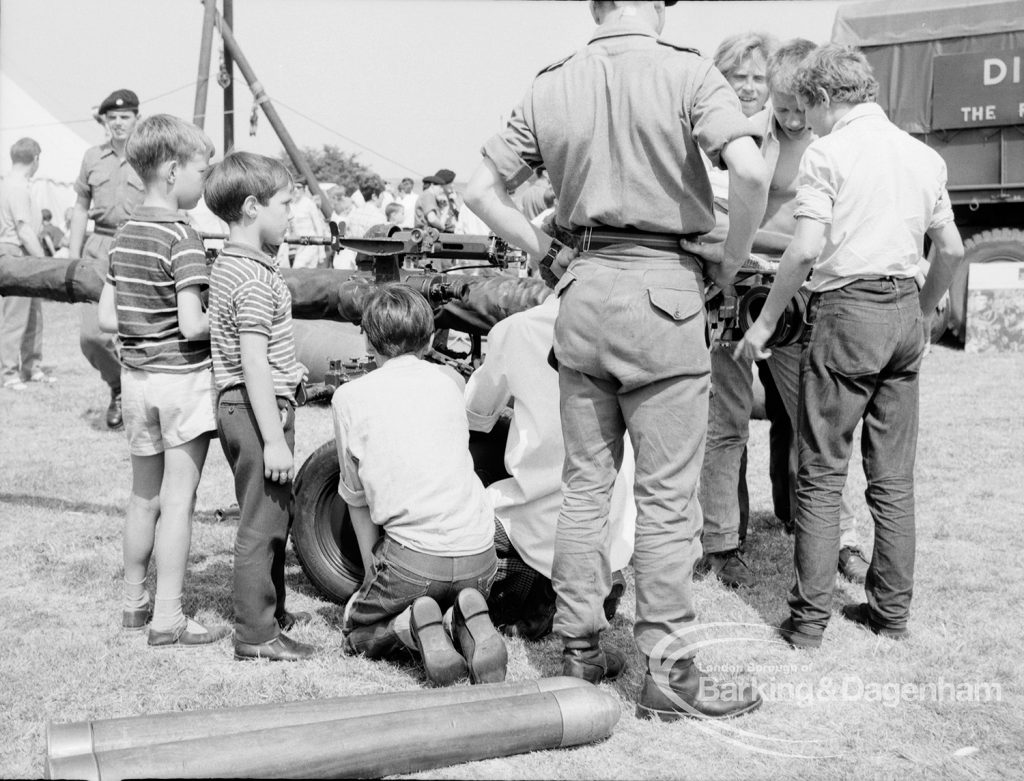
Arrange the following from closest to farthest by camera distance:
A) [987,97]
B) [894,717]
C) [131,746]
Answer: [131,746] < [894,717] < [987,97]

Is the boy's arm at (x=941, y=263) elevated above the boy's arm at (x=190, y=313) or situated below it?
above

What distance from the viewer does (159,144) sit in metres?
3.54

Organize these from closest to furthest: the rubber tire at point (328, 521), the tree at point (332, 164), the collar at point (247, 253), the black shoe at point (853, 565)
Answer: the collar at point (247, 253) → the rubber tire at point (328, 521) → the black shoe at point (853, 565) → the tree at point (332, 164)

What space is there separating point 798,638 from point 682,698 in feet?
2.66

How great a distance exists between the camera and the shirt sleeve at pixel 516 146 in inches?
123

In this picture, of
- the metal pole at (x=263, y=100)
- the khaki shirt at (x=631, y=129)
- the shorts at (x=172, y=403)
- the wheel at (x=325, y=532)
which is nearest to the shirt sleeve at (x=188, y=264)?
the shorts at (x=172, y=403)

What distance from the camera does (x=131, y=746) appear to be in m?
2.54

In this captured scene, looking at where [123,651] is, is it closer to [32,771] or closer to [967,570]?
[32,771]

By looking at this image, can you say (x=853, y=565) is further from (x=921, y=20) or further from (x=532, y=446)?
(x=921, y=20)

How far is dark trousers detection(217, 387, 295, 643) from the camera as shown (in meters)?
3.47

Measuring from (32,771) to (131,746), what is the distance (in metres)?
0.37

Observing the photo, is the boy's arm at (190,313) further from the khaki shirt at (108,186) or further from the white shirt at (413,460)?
the khaki shirt at (108,186)

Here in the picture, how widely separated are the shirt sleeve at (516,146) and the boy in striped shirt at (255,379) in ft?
2.56

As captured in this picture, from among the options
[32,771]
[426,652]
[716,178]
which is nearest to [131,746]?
[32,771]
